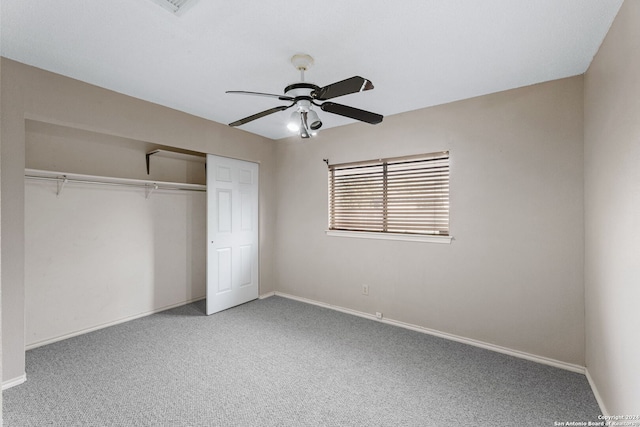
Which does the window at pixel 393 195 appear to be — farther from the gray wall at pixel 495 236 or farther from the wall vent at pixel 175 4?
the wall vent at pixel 175 4

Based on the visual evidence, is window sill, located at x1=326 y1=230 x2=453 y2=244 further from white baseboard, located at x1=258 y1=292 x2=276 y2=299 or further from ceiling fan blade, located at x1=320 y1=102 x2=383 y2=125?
ceiling fan blade, located at x1=320 y1=102 x2=383 y2=125

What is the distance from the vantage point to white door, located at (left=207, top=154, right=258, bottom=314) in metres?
4.11

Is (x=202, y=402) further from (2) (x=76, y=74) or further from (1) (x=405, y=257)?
(2) (x=76, y=74)

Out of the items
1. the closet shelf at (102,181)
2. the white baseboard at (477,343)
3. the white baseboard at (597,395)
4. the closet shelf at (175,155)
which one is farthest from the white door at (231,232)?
the white baseboard at (597,395)

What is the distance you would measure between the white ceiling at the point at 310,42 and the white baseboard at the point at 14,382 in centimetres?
246

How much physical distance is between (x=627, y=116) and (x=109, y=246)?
454 centimetres

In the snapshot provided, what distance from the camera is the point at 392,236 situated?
12.4ft

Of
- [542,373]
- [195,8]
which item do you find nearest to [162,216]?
[195,8]

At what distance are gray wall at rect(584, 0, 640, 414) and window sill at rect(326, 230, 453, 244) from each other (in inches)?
47.2

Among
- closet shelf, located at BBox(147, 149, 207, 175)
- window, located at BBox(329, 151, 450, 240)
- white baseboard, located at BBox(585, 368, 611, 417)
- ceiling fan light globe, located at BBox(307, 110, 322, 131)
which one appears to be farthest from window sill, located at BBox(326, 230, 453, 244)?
closet shelf, located at BBox(147, 149, 207, 175)

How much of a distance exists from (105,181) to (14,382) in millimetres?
1946

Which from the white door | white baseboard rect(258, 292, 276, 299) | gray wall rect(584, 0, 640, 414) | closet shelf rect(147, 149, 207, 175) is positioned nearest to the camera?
gray wall rect(584, 0, 640, 414)

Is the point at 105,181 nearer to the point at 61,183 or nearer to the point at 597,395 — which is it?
the point at 61,183

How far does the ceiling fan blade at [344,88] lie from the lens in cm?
200
